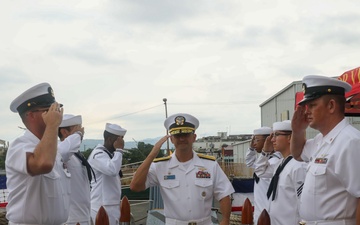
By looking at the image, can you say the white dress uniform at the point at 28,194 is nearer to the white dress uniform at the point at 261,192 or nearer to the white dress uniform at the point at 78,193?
the white dress uniform at the point at 78,193

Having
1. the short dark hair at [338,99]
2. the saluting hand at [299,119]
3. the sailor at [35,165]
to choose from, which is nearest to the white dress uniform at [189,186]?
the saluting hand at [299,119]

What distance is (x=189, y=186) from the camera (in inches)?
162

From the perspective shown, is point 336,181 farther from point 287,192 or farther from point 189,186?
point 287,192

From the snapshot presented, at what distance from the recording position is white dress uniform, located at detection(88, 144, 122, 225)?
6.02m

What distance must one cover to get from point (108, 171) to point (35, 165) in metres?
3.10

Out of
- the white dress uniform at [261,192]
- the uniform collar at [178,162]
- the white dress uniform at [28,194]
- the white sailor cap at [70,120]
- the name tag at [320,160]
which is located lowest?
the white dress uniform at [261,192]

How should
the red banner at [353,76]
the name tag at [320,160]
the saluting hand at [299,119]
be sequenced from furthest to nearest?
1. the red banner at [353,76]
2. the saluting hand at [299,119]
3. the name tag at [320,160]

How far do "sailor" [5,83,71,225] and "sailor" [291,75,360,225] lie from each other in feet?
6.12

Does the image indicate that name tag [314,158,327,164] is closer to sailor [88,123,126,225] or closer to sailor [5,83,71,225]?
sailor [5,83,71,225]

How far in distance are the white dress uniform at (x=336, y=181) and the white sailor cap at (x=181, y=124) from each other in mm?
1391

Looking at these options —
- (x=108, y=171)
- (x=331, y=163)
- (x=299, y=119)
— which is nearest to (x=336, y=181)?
(x=331, y=163)

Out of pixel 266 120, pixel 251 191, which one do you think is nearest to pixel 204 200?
pixel 251 191

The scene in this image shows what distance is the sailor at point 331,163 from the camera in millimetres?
2943

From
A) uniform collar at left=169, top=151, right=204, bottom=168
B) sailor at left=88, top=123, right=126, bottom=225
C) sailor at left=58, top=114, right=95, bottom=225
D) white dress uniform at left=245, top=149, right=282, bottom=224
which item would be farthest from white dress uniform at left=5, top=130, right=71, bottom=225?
white dress uniform at left=245, top=149, right=282, bottom=224
